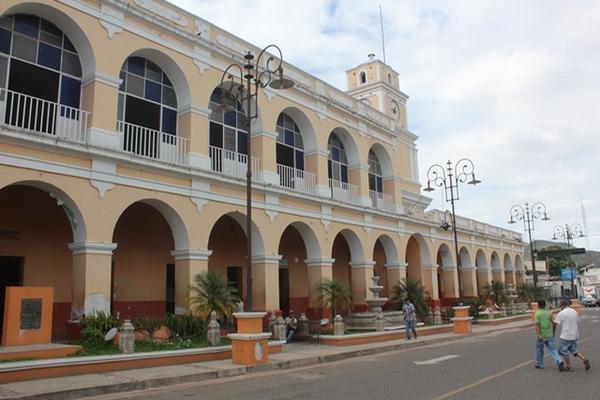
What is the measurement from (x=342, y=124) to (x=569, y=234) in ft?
91.5

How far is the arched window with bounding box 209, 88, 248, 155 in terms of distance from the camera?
66.4 ft

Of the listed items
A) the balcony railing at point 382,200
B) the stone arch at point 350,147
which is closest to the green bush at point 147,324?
the stone arch at point 350,147

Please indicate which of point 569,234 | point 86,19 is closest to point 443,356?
point 86,19

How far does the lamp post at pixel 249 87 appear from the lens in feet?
45.0

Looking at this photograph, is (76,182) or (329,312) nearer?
(76,182)

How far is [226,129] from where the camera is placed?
20.8 m

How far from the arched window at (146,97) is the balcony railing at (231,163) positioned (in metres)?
2.12

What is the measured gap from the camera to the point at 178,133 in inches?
715

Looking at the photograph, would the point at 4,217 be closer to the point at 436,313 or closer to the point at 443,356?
the point at 443,356

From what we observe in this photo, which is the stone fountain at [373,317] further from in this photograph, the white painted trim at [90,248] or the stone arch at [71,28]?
the stone arch at [71,28]

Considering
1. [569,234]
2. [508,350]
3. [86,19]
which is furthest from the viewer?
[569,234]

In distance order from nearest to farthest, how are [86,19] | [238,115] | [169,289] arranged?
[86,19], [169,289], [238,115]

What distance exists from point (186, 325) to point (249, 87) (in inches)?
281

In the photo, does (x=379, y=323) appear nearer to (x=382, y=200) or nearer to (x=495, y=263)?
(x=382, y=200)
